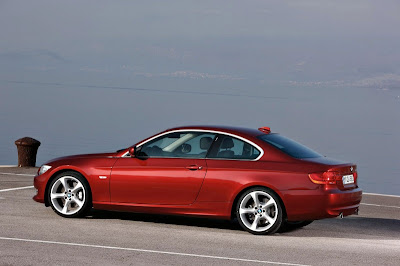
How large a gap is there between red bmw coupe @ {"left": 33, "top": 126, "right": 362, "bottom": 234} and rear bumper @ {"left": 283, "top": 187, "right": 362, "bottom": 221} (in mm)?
13

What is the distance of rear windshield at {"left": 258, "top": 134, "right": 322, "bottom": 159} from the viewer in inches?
459

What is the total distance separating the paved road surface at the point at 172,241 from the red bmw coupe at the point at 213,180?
0.29 meters

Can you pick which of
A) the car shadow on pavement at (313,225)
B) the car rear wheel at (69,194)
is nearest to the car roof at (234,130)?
the car shadow on pavement at (313,225)

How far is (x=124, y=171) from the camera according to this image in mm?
11930

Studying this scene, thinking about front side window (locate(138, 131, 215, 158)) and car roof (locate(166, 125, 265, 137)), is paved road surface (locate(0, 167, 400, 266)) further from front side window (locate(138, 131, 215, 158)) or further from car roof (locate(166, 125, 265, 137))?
car roof (locate(166, 125, 265, 137))

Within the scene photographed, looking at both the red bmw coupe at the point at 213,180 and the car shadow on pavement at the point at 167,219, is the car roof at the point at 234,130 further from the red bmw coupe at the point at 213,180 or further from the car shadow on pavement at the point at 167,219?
the car shadow on pavement at the point at 167,219

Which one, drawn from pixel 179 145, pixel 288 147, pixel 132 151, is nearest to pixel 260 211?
pixel 288 147

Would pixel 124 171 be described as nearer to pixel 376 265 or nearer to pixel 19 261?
pixel 19 261

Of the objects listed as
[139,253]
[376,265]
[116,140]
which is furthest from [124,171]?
[116,140]

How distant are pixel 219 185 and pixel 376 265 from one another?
2.74 m

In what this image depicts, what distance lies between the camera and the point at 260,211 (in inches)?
445

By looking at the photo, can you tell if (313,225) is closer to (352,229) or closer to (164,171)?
(352,229)

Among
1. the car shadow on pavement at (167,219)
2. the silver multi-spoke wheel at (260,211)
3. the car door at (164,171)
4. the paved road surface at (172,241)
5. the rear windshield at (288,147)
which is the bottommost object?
the car shadow on pavement at (167,219)

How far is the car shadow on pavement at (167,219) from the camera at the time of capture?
12199mm
